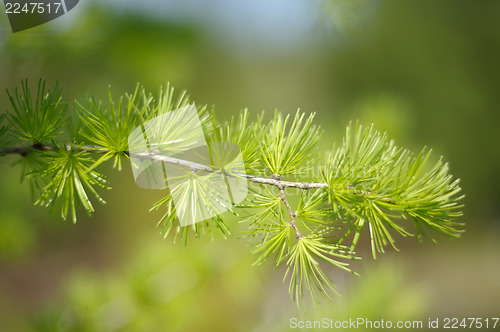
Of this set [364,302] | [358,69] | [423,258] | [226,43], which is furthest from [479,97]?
[364,302]

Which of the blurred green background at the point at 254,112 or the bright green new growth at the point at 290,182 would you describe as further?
the blurred green background at the point at 254,112

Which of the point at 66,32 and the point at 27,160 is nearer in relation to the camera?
the point at 27,160

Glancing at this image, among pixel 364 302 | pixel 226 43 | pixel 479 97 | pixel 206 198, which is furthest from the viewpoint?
pixel 479 97

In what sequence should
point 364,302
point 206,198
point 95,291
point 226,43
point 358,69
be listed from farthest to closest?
1. point 358,69
2. point 226,43
3. point 95,291
4. point 364,302
5. point 206,198

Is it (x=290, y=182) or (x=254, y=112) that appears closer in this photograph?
(x=290, y=182)

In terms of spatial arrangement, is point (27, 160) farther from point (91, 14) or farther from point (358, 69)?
point (358, 69)

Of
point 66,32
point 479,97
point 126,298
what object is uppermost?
point 66,32

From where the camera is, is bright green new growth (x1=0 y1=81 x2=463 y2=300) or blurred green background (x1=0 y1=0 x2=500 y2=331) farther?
blurred green background (x1=0 y1=0 x2=500 y2=331)

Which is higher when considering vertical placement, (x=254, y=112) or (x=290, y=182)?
(x=290, y=182)
